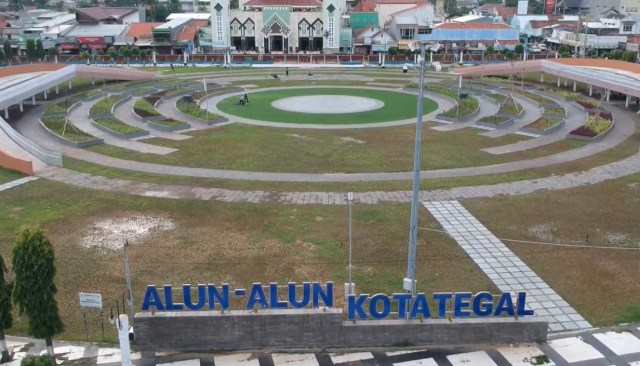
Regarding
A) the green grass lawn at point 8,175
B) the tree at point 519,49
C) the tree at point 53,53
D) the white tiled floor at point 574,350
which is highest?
the tree at point 53,53

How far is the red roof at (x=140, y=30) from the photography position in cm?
13062

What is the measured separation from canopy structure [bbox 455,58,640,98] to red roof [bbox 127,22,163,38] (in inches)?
2795

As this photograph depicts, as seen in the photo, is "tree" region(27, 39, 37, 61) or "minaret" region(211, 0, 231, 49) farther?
"minaret" region(211, 0, 231, 49)

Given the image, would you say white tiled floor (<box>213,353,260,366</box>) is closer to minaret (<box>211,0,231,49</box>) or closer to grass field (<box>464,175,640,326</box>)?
grass field (<box>464,175,640,326</box>)

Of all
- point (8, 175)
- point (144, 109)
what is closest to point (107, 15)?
point (144, 109)

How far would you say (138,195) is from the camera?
40156 millimetres

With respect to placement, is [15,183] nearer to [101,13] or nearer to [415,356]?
[415,356]

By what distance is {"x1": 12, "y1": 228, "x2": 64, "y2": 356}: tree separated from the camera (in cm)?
2120

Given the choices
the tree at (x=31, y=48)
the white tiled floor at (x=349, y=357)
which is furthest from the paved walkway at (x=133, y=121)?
the tree at (x=31, y=48)

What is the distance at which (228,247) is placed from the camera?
3184cm

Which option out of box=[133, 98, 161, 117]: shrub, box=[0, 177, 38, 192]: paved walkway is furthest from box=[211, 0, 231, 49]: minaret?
box=[0, 177, 38, 192]: paved walkway

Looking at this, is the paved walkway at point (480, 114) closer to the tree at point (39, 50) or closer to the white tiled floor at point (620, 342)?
the white tiled floor at point (620, 342)

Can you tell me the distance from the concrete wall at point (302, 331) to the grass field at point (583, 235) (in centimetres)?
539

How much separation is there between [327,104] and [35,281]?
2114 inches
